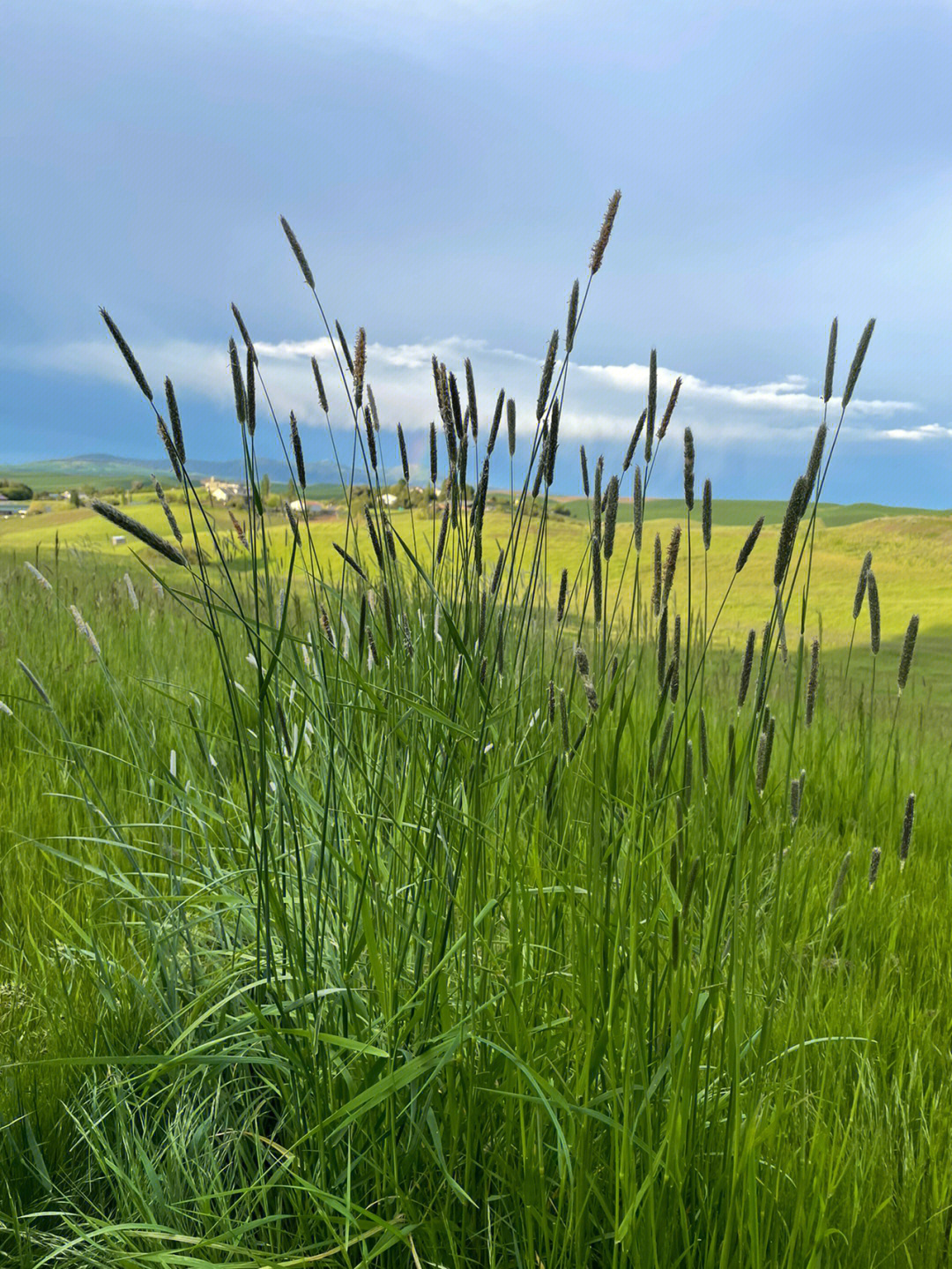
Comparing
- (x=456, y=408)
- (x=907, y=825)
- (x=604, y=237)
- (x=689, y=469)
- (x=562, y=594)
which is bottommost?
(x=907, y=825)

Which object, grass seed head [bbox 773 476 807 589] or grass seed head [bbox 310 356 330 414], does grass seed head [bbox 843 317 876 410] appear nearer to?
grass seed head [bbox 773 476 807 589]

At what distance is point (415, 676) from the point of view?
180 cm

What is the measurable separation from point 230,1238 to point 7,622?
4.66 m

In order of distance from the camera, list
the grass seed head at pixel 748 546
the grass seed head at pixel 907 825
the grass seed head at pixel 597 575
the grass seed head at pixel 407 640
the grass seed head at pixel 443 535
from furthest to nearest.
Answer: the grass seed head at pixel 907 825 < the grass seed head at pixel 407 640 < the grass seed head at pixel 443 535 < the grass seed head at pixel 597 575 < the grass seed head at pixel 748 546

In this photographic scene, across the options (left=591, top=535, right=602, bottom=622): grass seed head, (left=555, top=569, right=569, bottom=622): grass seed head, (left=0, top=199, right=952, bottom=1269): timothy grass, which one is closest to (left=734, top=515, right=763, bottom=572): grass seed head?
(left=0, top=199, right=952, bottom=1269): timothy grass

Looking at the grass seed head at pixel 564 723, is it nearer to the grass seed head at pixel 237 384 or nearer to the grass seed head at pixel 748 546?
the grass seed head at pixel 748 546

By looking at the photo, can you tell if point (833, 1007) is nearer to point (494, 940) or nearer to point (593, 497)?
point (494, 940)

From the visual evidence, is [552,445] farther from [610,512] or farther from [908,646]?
[908,646]

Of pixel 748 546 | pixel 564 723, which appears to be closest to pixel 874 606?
pixel 748 546

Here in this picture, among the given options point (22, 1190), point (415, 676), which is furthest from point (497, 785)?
point (22, 1190)

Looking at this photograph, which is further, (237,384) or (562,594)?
(562,594)

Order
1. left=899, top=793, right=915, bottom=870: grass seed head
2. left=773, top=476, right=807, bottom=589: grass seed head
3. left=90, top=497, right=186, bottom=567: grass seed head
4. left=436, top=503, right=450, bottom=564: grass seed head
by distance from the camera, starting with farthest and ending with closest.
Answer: left=899, top=793, right=915, bottom=870: grass seed head → left=436, top=503, right=450, bottom=564: grass seed head → left=773, top=476, right=807, bottom=589: grass seed head → left=90, top=497, right=186, bottom=567: grass seed head

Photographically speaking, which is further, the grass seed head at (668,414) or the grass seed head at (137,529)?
the grass seed head at (668,414)

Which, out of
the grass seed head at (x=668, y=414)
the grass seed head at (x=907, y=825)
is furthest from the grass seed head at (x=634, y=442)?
the grass seed head at (x=907, y=825)
